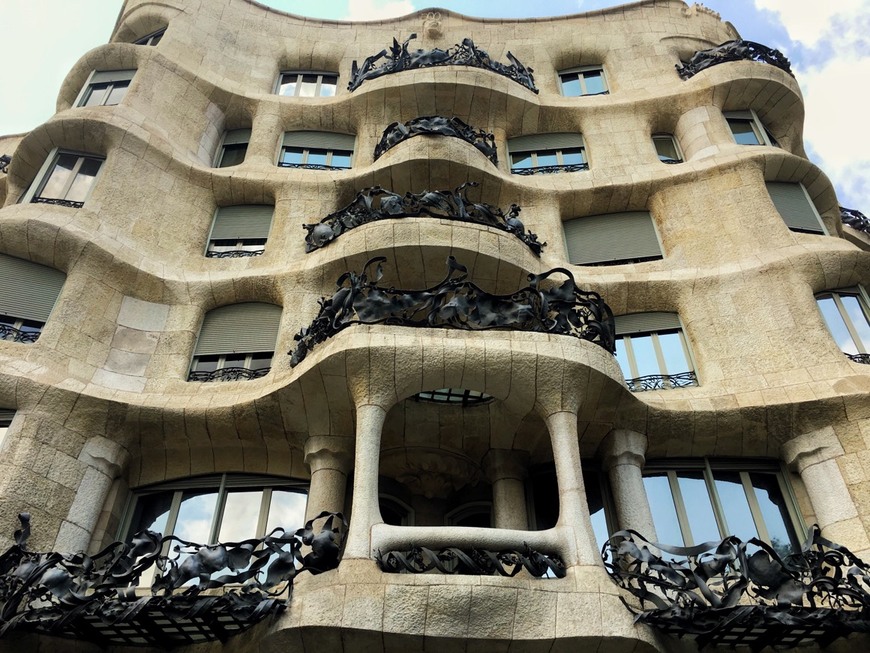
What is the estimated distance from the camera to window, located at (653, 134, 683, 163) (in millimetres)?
15531

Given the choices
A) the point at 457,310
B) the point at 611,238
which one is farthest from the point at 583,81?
the point at 457,310

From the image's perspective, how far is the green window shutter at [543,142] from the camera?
16.2 metres

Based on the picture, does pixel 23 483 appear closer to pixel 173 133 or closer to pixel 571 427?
pixel 571 427

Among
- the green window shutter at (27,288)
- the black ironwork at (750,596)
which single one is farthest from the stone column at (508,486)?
the green window shutter at (27,288)

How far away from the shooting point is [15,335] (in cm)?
1088

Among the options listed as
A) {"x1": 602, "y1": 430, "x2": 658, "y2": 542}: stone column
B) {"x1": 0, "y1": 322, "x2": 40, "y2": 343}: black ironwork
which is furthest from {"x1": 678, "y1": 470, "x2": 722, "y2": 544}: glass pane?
{"x1": 0, "y1": 322, "x2": 40, "y2": 343}: black ironwork

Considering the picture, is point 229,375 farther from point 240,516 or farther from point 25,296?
point 25,296

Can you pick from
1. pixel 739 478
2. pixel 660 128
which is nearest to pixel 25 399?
pixel 739 478

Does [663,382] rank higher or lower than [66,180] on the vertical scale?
lower

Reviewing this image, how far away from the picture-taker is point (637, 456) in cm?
1016

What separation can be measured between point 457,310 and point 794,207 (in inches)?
315

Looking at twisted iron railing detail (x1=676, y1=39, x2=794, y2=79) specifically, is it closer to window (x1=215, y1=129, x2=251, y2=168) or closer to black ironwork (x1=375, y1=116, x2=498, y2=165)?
black ironwork (x1=375, y1=116, x2=498, y2=165)

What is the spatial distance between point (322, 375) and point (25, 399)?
13.6ft

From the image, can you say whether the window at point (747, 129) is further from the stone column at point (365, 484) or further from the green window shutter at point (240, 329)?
the stone column at point (365, 484)
